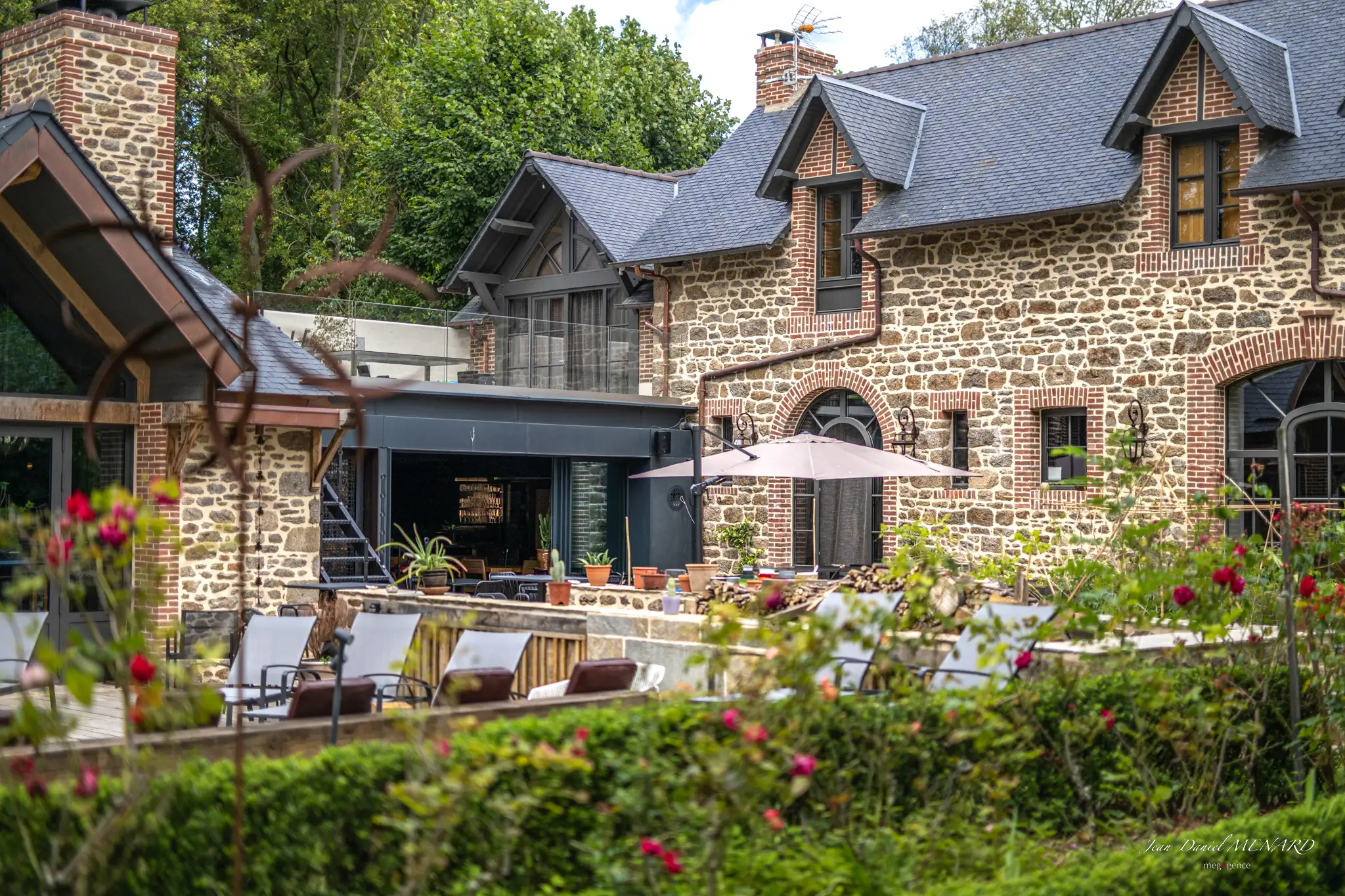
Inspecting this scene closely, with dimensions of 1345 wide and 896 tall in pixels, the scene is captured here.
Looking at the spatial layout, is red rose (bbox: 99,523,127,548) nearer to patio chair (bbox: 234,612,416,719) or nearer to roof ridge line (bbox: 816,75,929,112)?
patio chair (bbox: 234,612,416,719)

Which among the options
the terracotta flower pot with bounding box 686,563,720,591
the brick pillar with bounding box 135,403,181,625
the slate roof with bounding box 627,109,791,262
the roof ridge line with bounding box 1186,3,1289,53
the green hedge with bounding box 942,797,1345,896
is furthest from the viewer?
the slate roof with bounding box 627,109,791,262

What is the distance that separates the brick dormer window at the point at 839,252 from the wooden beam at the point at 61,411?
29.1 ft

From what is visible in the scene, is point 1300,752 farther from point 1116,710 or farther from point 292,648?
point 292,648

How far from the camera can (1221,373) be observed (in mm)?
14914

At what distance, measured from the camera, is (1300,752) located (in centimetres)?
634

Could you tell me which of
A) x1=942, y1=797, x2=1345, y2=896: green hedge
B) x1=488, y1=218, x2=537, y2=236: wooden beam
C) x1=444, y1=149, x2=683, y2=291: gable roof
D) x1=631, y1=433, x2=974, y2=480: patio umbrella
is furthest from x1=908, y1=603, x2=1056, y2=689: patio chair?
x1=488, y1=218, x2=537, y2=236: wooden beam

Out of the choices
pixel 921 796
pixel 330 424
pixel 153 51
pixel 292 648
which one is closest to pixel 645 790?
pixel 921 796

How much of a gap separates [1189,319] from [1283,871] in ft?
36.0

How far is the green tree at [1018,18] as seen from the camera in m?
31.3

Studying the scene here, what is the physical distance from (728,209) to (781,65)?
3.07 m

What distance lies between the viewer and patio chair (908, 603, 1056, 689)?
543 cm

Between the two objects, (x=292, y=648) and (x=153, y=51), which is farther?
(x=153, y=51)

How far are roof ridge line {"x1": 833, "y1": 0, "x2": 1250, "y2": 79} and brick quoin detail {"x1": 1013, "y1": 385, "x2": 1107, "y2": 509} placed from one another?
4118 mm

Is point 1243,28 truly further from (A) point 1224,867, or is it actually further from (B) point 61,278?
(A) point 1224,867
